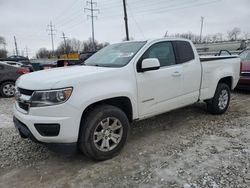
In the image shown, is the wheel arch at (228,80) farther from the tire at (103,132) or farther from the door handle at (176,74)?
the tire at (103,132)

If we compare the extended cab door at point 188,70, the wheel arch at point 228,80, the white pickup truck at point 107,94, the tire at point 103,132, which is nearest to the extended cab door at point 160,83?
the white pickup truck at point 107,94

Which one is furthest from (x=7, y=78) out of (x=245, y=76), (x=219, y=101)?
(x=245, y=76)

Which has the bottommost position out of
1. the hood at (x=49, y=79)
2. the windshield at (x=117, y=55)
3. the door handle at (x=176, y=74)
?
the door handle at (x=176, y=74)

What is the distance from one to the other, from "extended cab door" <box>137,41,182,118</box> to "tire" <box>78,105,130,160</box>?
1.65 feet

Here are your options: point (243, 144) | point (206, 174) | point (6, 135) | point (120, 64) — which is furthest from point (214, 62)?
point (6, 135)

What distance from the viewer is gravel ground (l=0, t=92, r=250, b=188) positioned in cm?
311

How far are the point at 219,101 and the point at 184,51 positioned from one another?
1.72 m

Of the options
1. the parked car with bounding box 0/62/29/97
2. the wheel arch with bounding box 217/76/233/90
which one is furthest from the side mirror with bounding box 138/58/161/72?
the parked car with bounding box 0/62/29/97

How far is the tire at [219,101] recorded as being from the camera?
222 inches

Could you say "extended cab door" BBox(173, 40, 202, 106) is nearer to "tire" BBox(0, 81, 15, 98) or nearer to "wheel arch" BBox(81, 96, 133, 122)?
"wheel arch" BBox(81, 96, 133, 122)

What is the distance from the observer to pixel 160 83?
4211 mm

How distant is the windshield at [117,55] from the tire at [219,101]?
7.93 ft

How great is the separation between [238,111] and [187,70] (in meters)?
2.36

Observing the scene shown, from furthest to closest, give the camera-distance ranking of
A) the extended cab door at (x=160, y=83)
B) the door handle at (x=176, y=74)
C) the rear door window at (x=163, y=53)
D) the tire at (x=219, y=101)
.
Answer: the tire at (x=219, y=101)
the door handle at (x=176, y=74)
the rear door window at (x=163, y=53)
the extended cab door at (x=160, y=83)
